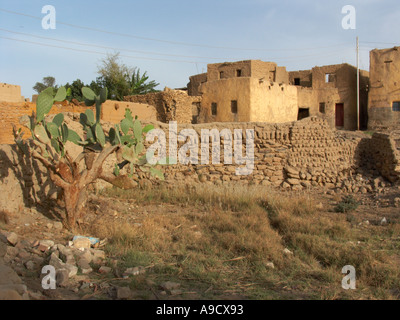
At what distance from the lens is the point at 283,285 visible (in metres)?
4.36

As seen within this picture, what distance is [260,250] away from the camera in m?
5.24

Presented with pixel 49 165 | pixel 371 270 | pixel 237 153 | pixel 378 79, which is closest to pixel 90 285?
pixel 49 165

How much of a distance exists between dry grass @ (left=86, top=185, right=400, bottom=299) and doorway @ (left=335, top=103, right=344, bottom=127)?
18.6m

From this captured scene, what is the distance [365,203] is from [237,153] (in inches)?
140

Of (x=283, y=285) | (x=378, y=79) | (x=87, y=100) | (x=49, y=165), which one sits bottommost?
(x=283, y=285)

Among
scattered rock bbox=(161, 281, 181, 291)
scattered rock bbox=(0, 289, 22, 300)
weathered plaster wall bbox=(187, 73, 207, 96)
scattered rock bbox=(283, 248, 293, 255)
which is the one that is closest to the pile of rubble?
scattered rock bbox=(0, 289, 22, 300)

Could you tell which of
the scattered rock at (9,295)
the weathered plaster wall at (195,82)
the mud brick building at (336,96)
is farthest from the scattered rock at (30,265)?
the mud brick building at (336,96)

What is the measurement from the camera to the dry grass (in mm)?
4320

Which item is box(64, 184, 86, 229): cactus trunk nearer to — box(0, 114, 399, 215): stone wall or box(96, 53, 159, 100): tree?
box(0, 114, 399, 215): stone wall

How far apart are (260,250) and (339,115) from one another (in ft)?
72.2

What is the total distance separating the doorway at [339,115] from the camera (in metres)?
25.0
